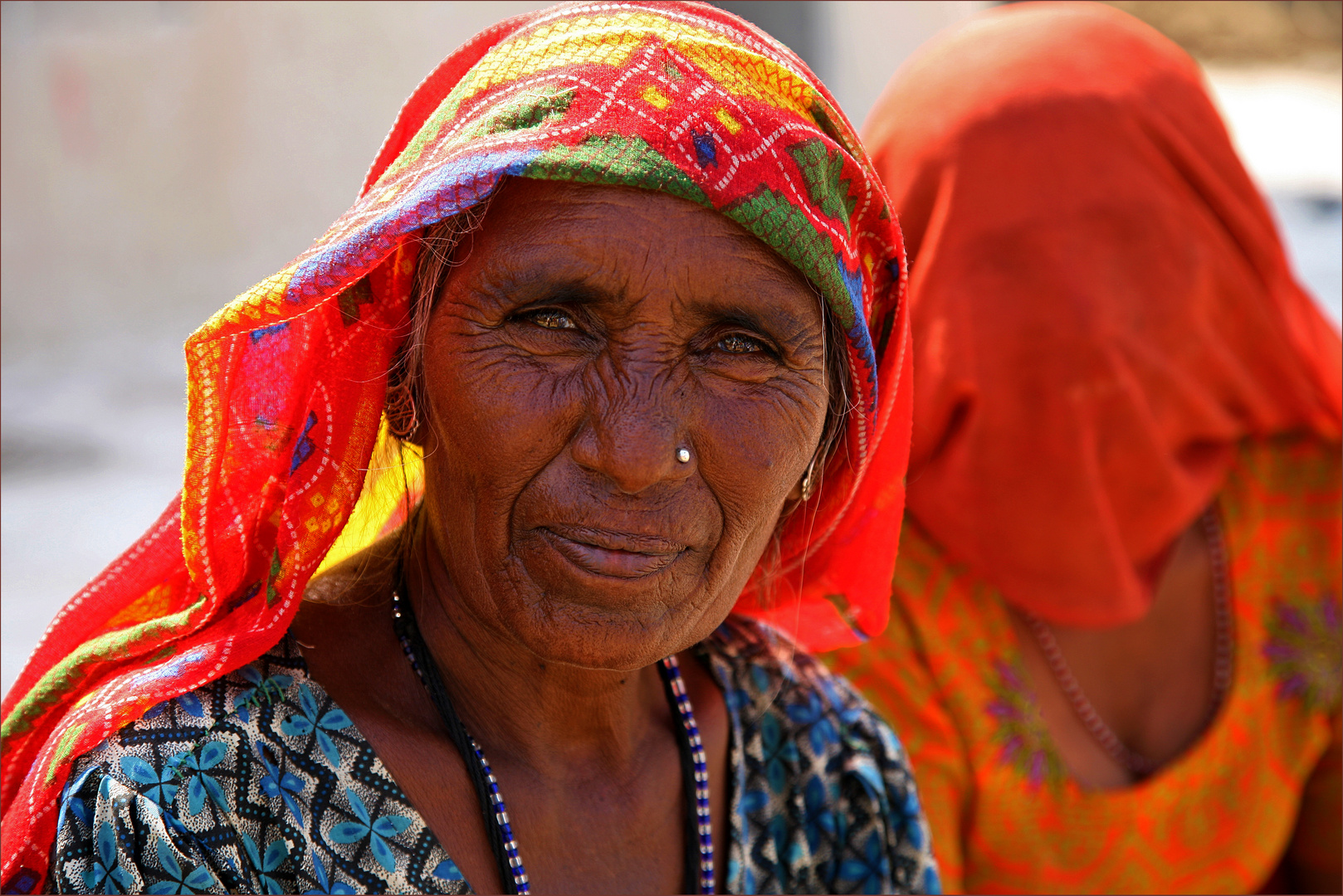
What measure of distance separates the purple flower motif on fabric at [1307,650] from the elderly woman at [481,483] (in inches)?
71.8

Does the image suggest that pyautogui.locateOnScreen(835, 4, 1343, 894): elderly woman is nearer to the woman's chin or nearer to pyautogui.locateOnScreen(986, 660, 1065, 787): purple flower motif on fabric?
pyautogui.locateOnScreen(986, 660, 1065, 787): purple flower motif on fabric

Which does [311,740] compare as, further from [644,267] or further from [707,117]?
[707,117]

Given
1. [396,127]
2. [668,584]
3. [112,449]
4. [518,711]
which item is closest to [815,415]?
[668,584]

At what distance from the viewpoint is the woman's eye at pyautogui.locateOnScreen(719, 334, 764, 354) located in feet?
5.41

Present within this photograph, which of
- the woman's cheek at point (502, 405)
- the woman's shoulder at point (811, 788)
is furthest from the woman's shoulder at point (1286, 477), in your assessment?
the woman's cheek at point (502, 405)

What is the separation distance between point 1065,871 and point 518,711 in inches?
65.5

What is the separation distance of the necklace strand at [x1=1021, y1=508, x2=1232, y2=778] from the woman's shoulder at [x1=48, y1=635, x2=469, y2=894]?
1.91m

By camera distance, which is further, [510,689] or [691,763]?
[691,763]

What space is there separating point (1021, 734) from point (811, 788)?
1112mm

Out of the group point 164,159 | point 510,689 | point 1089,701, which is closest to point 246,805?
point 510,689

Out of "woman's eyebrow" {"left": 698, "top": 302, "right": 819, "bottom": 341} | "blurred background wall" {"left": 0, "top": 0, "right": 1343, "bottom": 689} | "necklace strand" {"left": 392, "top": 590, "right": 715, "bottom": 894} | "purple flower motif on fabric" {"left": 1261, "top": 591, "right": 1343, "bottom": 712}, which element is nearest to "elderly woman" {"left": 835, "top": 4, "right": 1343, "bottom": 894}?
"purple flower motif on fabric" {"left": 1261, "top": 591, "right": 1343, "bottom": 712}

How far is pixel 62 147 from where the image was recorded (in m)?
5.94

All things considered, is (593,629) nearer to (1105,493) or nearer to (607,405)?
(607,405)

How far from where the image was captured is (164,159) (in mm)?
6277
